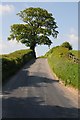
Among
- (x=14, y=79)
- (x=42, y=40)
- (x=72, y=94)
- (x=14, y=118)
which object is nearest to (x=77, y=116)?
(x=14, y=118)

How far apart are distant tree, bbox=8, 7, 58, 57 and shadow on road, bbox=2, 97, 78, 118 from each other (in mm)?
53780

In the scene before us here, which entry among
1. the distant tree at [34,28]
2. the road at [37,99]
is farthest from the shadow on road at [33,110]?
the distant tree at [34,28]

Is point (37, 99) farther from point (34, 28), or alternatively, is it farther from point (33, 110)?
point (34, 28)

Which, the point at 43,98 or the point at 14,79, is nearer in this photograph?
the point at 43,98

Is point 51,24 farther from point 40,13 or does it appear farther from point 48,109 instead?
point 48,109

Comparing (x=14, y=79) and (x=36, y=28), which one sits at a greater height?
(x=36, y=28)

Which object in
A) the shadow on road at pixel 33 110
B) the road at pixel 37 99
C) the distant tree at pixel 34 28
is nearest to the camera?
the shadow on road at pixel 33 110

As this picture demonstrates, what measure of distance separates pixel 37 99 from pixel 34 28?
2160 inches

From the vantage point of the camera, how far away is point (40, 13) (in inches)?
3073

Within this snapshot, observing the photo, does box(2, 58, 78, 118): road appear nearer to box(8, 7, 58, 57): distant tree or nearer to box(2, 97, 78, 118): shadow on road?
box(2, 97, 78, 118): shadow on road

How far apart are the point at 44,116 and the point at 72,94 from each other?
8.39 m

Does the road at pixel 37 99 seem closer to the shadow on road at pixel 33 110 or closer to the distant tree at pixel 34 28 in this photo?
the shadow on road at pixel 33 110

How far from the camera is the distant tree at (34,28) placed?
7631 cm

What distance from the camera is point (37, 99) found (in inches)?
934
